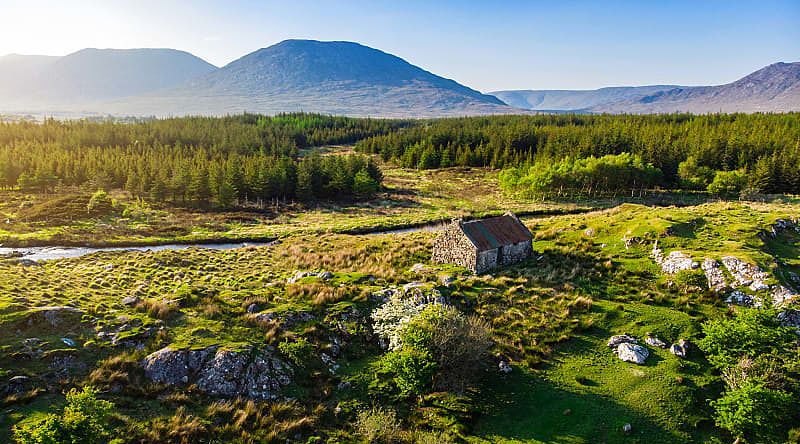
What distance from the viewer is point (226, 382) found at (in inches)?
952

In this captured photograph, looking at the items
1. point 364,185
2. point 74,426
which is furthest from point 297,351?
point 364,185

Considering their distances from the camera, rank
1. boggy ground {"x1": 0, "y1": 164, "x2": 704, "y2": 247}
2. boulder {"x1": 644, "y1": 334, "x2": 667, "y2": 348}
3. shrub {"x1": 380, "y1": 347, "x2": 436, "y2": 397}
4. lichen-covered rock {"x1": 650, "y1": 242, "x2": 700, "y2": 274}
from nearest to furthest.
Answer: shrub {"x1": 380, "y1": 347, "x2": 436, "y2": 397}, boulder {"x1": 644, "y1": 334, "x2": 667, "y2": 348}, lichen-covered rock {"x1": 650, "y1": 242, "x2": 700, "y2": 274}, boggy ground {"x1": 0, "y1": 164, "x2": 704, "y2": 247}

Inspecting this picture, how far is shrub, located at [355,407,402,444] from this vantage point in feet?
70.2

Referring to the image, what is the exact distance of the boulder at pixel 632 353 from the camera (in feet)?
87.1

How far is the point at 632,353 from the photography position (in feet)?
88.2

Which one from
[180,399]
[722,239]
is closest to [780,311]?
[722,239]

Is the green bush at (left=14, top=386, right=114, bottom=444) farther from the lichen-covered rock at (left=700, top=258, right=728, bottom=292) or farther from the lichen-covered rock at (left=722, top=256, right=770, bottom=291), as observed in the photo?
the lichen-covered rock at (left=722, top=256, right=770, bottom=291)

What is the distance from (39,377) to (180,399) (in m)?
7.28

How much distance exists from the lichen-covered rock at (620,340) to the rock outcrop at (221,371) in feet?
68.9

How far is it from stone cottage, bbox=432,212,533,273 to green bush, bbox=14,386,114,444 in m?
30.9

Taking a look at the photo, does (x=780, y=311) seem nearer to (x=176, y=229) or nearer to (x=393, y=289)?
(x=393, y=289)

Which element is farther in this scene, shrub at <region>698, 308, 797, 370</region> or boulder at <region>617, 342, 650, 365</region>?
boulder at <region>617, 342, 650, 365</region>

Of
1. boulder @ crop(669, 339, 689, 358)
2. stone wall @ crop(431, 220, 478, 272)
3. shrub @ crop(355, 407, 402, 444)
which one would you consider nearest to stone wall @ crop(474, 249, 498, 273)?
stone wall @ crop(431, 220, 478, 272)

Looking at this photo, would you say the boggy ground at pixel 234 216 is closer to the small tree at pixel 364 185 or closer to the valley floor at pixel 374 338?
the small tree at pixel 364 185
